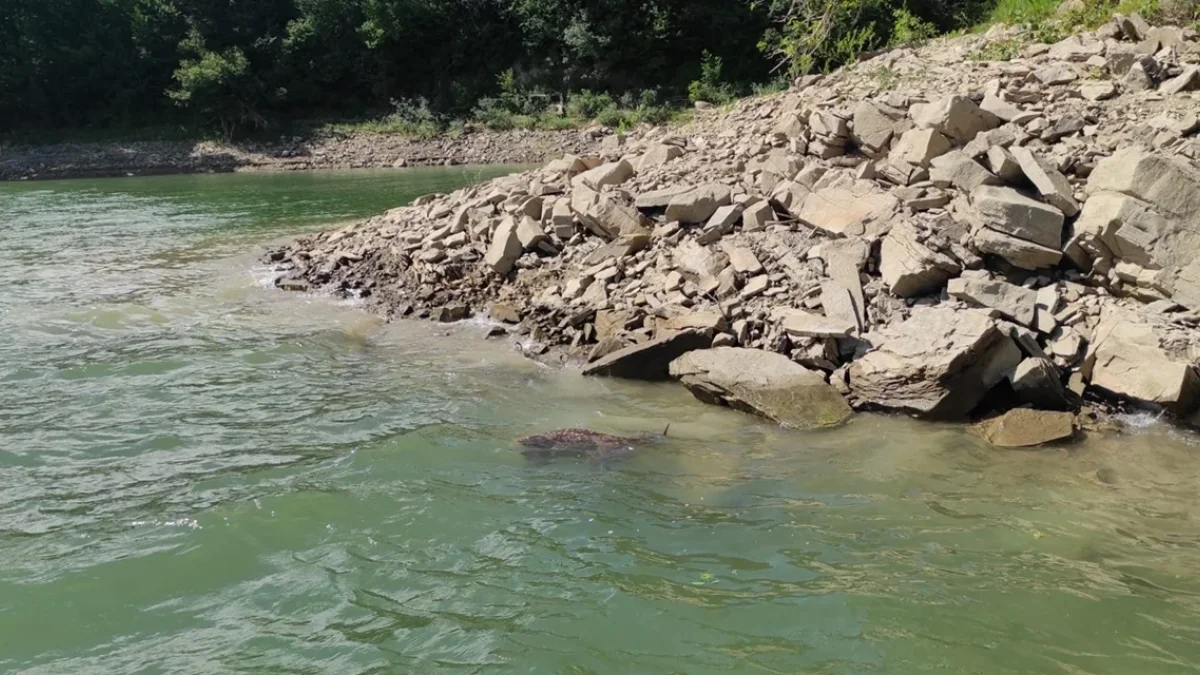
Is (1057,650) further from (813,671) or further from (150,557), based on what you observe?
(150,557)

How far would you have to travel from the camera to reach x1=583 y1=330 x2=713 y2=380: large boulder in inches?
325

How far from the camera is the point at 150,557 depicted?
16.6ft

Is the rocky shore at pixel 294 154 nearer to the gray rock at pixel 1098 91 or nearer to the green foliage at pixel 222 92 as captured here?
the green foliage at pixel 222 92

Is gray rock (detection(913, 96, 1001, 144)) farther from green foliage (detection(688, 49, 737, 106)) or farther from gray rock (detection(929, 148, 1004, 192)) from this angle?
green foliage (detection(688, 49, 737, 106))

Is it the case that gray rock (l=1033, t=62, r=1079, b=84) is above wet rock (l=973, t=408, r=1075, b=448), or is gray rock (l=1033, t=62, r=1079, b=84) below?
above

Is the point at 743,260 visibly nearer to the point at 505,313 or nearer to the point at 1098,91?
the point at 505,313

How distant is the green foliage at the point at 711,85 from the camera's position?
1339 inches

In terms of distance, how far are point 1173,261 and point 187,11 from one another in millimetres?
47737

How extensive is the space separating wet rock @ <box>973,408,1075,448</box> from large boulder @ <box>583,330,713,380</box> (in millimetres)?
2624

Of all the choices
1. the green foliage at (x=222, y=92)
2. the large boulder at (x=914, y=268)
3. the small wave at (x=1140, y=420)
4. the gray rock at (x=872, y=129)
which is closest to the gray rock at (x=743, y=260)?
the large boulder at (x=914, y=268)

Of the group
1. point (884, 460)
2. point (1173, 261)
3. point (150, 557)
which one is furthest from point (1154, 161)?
point (150, 557)

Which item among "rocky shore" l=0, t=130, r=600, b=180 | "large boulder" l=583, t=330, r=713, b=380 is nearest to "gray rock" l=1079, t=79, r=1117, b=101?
"large boulder" l=583, t=330, r=713, b=380

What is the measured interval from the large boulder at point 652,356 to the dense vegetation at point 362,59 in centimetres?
2898

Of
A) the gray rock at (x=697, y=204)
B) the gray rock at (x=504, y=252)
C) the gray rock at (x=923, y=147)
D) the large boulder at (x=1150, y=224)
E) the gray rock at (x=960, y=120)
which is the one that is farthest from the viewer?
the gray rock at (x=504, y=252)
